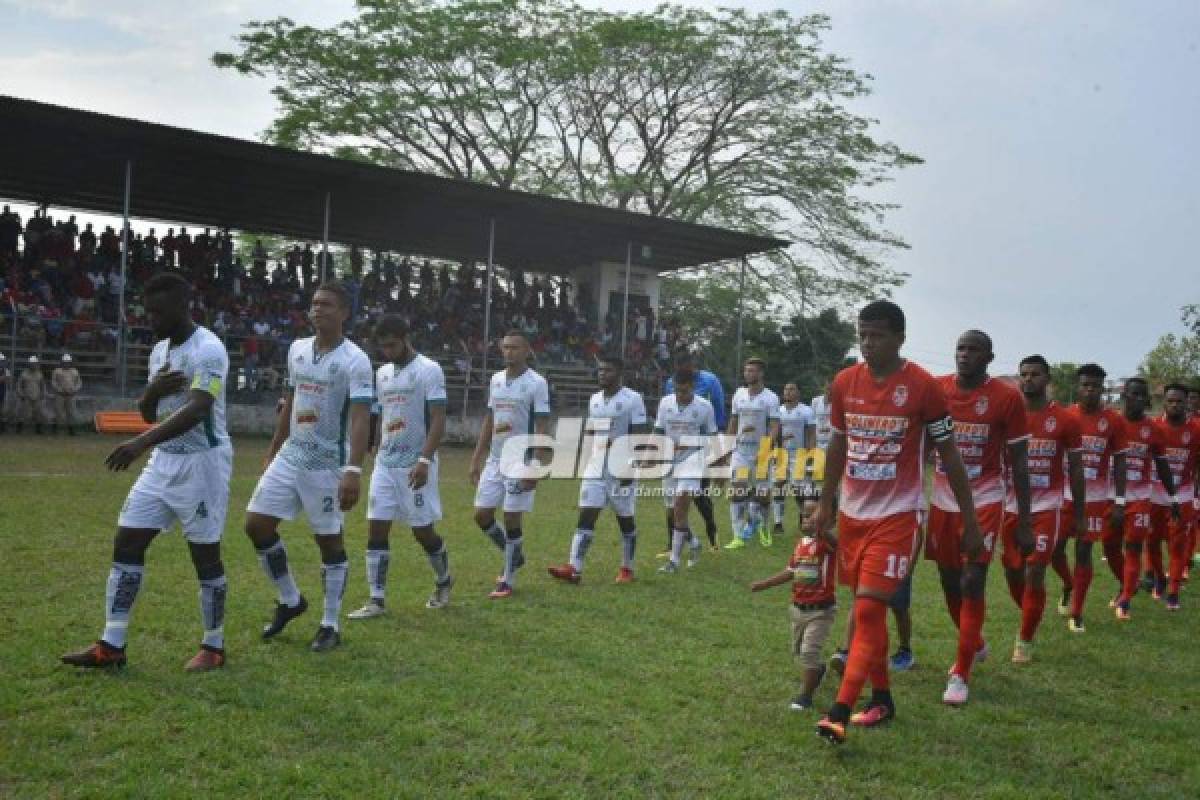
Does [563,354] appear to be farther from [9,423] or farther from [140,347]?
[9,423]

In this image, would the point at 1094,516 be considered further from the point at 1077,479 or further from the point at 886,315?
the point at 886,315

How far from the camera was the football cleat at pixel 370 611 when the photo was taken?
319 inches

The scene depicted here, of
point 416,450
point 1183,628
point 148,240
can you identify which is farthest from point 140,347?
point 1183,628

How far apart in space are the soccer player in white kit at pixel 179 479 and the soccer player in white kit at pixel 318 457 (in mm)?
634

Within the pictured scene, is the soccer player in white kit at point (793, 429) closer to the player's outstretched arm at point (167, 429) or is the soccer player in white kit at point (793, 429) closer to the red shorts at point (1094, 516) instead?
the red shorts at point (1094, 516)

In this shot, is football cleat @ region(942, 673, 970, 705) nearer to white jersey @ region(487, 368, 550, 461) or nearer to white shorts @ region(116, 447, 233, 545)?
white jersey @ region(487, 368, 550, 461)

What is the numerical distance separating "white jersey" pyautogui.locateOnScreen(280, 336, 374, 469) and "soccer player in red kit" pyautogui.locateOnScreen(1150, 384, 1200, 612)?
349 inches

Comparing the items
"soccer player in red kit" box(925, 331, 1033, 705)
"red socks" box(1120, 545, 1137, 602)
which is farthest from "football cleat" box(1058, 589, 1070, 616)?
"soccer player in red kit" box(925, 331, 1033, 705)

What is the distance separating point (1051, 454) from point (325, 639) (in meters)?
5.78

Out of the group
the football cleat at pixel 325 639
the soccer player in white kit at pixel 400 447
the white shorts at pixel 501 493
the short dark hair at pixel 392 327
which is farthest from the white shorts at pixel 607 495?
the football cleat at pixel 325 639

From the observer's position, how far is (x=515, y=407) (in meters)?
9.77

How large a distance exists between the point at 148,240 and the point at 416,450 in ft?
69.9

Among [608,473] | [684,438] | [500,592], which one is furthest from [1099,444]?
[500,592]

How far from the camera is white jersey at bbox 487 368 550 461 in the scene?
9.74 m
